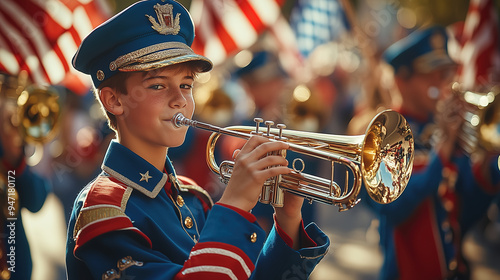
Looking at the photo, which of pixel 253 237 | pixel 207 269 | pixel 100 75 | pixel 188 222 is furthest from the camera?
pixel 188 222

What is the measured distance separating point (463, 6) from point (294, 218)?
1346 cm

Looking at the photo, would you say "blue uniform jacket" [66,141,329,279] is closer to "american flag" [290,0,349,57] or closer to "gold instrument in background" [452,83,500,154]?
"gold instrument in background" [452,83,500,154]

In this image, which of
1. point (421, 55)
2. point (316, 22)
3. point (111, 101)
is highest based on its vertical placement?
point (316, 22)

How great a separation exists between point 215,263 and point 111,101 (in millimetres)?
810

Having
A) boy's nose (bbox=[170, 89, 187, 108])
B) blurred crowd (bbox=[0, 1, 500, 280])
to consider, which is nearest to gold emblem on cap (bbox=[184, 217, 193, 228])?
boy's nose (bbox=[170, 89, 187, 108])

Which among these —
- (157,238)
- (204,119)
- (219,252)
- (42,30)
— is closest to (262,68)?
(204,119)

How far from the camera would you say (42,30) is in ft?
12.4

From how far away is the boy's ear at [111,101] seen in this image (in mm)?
2197

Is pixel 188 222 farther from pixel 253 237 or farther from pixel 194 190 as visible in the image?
pixel 253 237

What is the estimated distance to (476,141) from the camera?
5.02 meters

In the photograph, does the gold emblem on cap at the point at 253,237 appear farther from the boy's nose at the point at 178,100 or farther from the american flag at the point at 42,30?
the american flag at the point at 42,30

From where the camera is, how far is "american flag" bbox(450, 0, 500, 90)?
296 inches

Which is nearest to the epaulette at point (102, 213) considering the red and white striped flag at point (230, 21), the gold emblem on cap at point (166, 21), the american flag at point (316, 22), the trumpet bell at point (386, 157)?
the gold emblem on cap at point (166, 21)

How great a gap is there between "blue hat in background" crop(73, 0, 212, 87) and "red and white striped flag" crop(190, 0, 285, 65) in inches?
159
